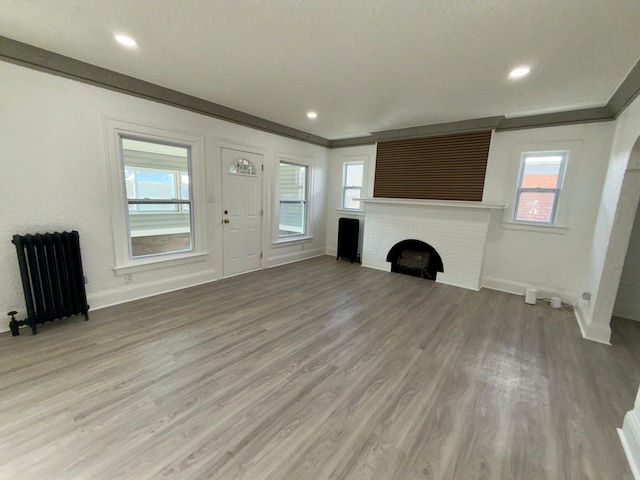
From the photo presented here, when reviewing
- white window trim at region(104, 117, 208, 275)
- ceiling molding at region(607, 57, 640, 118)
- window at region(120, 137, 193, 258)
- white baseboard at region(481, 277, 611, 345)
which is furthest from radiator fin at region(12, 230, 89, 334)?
ceiling molding at region(607, 57, 640, 118)

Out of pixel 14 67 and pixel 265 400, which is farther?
pixel 14 67

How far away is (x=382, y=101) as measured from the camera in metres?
3.45

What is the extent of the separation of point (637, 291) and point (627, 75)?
2597mm

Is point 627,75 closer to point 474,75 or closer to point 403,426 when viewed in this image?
point 474,75

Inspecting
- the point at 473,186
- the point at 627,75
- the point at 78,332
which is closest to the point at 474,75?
the point at 627,75

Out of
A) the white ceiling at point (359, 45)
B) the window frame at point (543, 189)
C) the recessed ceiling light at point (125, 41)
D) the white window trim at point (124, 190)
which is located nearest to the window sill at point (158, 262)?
the white window trim at point (124, 190)

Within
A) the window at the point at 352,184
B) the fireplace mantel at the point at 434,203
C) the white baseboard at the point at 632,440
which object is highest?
the window at the point at 352,184

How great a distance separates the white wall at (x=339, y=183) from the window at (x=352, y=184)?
9 centimetres

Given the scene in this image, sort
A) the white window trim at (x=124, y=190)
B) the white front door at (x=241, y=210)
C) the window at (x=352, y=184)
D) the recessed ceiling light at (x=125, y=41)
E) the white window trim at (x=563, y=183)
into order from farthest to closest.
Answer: the window at (x=352, y=184)
the white front door at (x=241, y=210)
the white window trim at (x=563, y=183)
the white window trim at (x=124, y=190)
the recessed ceiling light at (x=125, y=41)

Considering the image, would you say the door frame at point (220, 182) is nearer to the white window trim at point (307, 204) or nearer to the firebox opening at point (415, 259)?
the white window trim at point (307, 204)

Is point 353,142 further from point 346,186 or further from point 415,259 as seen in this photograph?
point 415,259

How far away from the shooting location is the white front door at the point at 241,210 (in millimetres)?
4230

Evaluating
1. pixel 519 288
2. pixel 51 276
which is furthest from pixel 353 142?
pixel 51 276

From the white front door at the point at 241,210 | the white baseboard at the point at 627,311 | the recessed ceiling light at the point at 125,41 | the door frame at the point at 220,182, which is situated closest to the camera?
the recessed ceiling light at the point at 125,41
